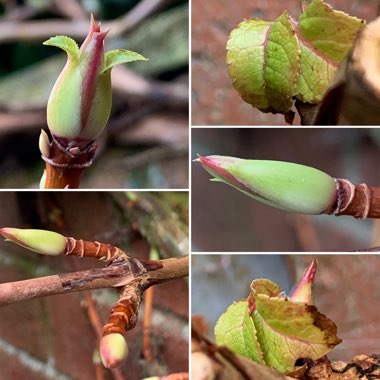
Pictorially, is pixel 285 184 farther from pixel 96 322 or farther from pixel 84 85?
pixel 96 322

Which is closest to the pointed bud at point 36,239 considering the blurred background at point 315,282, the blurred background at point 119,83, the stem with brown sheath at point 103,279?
the stem with brown sheath at point 103,279

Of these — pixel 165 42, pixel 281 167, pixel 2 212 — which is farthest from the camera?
pixel 165 42

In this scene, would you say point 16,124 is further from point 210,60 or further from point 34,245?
point 34,245

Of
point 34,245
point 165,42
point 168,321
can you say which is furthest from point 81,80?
point 165,42

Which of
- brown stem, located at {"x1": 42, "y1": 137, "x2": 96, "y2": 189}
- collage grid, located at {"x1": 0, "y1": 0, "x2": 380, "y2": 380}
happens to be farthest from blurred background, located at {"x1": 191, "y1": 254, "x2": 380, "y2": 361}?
brown stem, located at {"x1": 42, "y1": 137, "x2": 96, "y2": 189}

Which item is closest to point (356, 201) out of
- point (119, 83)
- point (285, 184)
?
point (285, 184)

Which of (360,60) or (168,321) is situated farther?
(168,321)
